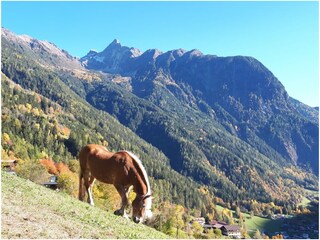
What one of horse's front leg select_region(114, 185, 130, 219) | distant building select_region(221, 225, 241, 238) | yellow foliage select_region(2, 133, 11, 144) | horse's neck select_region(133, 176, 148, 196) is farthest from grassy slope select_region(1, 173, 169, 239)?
distant building select_region(221, 225, 241, 238)

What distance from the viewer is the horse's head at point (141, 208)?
16.8 meters

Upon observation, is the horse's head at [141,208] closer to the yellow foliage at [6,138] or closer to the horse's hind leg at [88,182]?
the horse's hind leg at [88,182]

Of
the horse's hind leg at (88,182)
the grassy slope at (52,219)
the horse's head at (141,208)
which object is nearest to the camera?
the grassy slope at (52,219)

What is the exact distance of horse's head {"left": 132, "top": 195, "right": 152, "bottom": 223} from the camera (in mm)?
16750

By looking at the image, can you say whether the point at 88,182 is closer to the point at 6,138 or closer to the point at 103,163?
the point at 103,163

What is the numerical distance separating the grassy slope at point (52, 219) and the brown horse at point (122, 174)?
83cm

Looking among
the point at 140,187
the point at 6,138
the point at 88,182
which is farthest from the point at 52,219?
the point at 6,138

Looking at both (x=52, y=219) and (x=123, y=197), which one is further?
(x=123, y=197)

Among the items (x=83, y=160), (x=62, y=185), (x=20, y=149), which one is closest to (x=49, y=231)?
(x=83, y=160)

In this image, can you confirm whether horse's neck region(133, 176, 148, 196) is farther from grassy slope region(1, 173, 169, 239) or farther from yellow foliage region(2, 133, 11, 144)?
yellow foliage region(2, 133, 11, 144)

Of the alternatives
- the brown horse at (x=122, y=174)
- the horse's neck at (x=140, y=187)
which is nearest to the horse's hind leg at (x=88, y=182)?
the brown horse at (x=122, y=174)

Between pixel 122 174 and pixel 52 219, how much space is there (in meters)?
4.67

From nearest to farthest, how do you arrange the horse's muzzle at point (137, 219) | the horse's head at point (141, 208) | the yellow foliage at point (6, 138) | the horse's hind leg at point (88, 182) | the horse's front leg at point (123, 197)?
the horse's head at point (141, 208), the horse's muzzle at point (137, 219), the horse's front leg at point (123, 197), the horse's hind leg at point (88, 182), the yellow foliage at point (6, 138)

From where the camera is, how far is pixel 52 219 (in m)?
13.9
